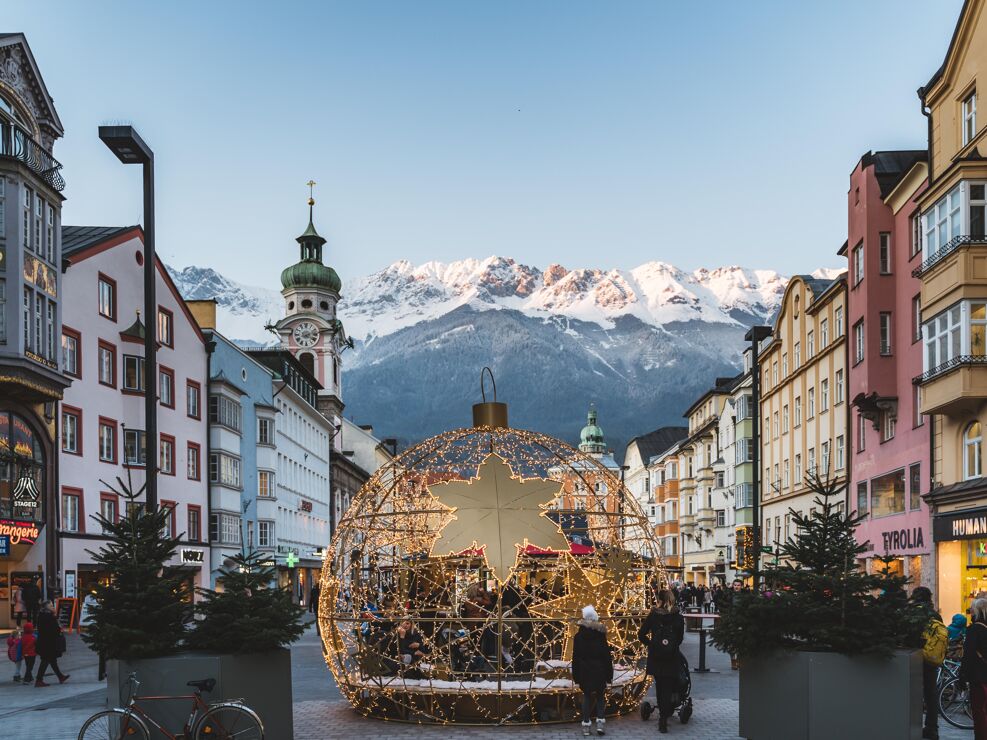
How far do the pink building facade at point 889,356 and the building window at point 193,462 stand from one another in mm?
29312

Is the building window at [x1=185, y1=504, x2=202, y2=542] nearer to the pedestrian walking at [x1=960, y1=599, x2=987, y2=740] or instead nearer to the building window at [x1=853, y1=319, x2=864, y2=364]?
the building window at [x1=853, y1=319, x2=864, y2=364]

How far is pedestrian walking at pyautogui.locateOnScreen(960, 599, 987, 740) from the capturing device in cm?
1341

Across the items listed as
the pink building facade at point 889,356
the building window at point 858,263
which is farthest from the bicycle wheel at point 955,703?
the building window at point 858,263

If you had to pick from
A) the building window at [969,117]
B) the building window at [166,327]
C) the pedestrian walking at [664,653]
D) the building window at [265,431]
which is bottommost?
the pedestrian walking at [664,653]

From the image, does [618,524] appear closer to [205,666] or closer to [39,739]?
[205,666]

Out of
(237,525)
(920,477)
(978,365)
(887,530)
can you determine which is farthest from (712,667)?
(237,525)

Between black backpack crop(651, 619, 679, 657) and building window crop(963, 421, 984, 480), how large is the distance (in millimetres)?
18032

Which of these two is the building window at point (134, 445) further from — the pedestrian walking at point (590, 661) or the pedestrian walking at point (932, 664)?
the pedestrian walking at point (932, 664)

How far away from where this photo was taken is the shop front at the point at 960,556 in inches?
1195

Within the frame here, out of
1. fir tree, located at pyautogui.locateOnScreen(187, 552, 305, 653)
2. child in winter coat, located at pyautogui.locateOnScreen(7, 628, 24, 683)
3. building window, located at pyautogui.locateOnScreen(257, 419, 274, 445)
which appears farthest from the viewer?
building window, located at pyautogui.locateOnScreen(257, 419, 274, 445)

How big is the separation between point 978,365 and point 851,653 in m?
20.0

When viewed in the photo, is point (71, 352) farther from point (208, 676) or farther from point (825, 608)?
point (825, 608)

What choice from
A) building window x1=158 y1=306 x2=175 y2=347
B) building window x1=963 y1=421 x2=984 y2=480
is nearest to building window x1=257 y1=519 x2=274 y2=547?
building window x1=158 y1=306 x2=175 y2=347

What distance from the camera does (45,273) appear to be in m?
40.4
